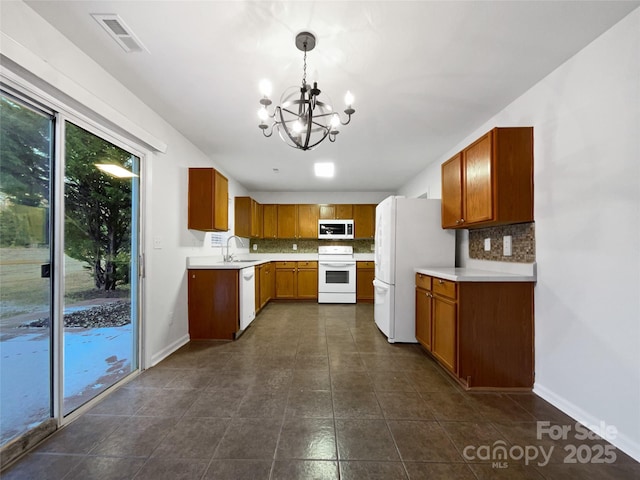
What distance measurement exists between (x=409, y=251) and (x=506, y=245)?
3.06ft

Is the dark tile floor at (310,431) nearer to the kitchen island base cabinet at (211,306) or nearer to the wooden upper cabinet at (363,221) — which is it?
the kitchen island base cabinet at (211,306)

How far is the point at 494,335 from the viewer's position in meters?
2.08

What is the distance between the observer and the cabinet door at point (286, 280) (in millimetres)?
5461

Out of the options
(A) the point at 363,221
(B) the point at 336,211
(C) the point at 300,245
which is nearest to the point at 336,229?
(B) the point at 336,211

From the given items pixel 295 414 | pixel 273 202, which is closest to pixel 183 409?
pixel 295 414

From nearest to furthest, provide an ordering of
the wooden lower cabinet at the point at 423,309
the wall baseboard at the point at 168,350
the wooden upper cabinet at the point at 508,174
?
the wooden upper cabinet at the point at 508,174
the wall baseboard at the point at 168,350
the wooden lower cabinet at the point at 423,309

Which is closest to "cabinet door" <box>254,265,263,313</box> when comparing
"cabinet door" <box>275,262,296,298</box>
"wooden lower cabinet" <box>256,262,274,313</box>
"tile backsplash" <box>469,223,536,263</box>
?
"wooden lower cabinet" <box>256,262,274,313</box>

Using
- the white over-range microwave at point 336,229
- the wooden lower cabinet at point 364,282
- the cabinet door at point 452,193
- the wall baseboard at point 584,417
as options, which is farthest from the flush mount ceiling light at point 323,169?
the wall baseboard at point 584,417

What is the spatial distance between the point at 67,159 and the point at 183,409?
72.5 inches

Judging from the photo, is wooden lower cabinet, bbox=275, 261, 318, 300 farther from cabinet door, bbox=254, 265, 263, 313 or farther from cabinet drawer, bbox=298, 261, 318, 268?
cabinet door, bbox=254, 265, 263, 313

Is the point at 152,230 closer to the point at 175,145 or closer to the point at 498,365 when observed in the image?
the point at 175,145

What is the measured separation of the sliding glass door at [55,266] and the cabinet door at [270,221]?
348cm

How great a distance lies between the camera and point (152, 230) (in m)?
2.49

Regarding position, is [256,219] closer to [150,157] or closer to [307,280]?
[307,280]
